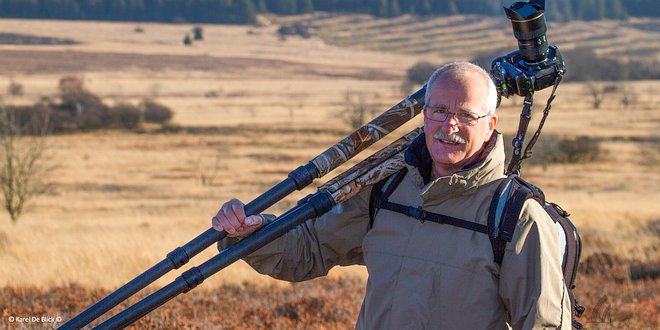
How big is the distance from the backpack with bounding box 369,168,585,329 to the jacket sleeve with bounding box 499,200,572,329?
4cm

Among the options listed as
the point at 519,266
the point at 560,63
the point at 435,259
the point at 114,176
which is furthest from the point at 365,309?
the point at 114,176

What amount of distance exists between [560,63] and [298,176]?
1.26 metres

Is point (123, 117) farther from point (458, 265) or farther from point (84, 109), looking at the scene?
point (458, 265)

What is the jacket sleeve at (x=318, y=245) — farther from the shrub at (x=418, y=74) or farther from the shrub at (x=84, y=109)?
the shrub at (x=418, y=74)

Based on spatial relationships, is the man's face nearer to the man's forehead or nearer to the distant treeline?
the man's forehead

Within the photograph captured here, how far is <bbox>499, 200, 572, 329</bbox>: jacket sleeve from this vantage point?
3672 mm

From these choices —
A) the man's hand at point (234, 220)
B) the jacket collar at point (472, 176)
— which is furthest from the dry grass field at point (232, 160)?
the jacket collar at point (472, 176)

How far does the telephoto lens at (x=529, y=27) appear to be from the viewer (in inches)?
173

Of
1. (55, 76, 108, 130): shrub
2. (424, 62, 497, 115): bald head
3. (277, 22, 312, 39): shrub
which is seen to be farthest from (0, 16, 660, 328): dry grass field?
(424, 62, 497, 115): bald head

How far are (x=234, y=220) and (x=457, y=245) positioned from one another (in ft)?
3.19

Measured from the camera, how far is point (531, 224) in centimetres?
369

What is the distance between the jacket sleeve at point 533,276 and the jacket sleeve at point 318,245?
843mm

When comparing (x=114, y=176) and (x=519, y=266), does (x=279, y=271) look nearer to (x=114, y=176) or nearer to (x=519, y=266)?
(x=519, y=266)

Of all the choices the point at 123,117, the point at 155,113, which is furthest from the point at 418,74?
the point at 123,117
